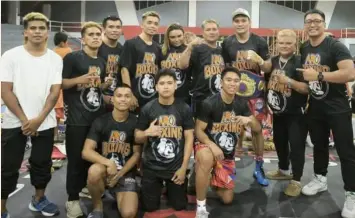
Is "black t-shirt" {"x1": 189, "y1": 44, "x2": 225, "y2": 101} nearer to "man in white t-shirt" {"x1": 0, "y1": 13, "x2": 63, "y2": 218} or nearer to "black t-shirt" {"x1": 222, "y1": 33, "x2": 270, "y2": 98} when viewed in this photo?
"black t-shirt" {"x1": 222, "y1": 33, "x2": 270, "y2": 98}

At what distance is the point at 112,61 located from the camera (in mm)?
3180

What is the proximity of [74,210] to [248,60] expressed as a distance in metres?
1.96

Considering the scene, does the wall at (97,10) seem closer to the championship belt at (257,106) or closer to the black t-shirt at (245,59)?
the black t-shirt at (245,59)

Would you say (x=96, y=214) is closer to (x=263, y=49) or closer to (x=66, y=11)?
(x=263, y=49)

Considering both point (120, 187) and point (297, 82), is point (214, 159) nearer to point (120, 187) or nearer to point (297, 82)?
point (120, 187)

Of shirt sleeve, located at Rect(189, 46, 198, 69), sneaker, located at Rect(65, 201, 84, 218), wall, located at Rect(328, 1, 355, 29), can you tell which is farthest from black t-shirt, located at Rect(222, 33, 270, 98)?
wall, located at Rect(328, 1, 355, 29)

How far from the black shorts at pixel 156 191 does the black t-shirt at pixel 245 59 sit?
1.12 m

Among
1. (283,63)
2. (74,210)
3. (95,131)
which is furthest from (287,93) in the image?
(74,210)

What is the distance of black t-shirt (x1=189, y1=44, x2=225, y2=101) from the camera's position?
10.5ft

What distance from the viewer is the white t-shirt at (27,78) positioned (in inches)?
101

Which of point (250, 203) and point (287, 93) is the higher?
point (287, 93)

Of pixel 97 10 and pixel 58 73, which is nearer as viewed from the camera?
pixel 58 73

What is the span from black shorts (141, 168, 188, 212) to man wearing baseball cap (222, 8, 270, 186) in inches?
38.8

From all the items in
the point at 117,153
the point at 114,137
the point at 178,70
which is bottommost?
the point at 117,153
